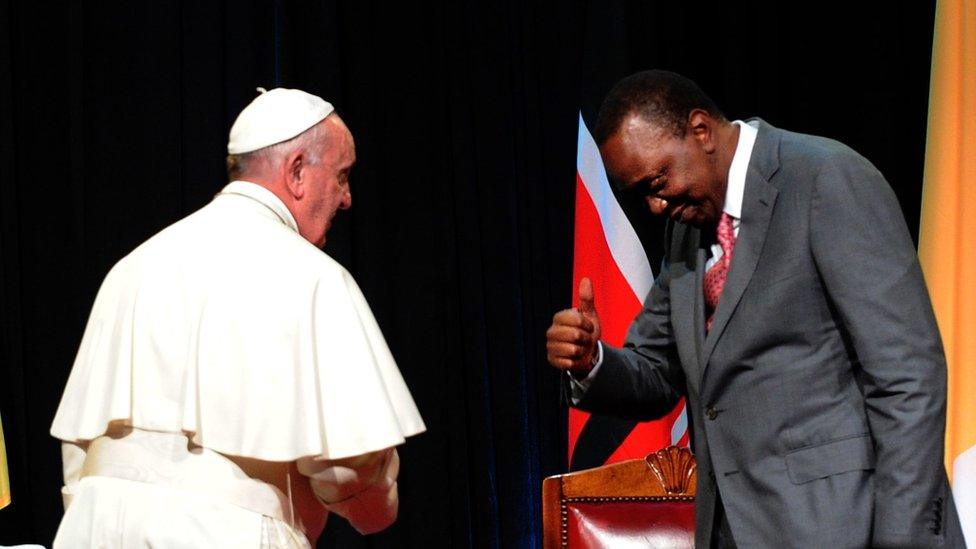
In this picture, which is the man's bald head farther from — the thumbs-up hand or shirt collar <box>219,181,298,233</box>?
the thumbs-up hand

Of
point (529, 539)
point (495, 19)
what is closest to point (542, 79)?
point (495, 19)

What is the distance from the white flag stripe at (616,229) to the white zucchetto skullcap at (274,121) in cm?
213

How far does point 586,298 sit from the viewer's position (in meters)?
2.60

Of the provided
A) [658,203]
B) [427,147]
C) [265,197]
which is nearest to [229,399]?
[265,197]

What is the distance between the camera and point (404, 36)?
16.6 feet

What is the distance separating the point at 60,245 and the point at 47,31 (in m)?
0.81

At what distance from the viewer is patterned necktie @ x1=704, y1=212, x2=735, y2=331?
7.89 ft

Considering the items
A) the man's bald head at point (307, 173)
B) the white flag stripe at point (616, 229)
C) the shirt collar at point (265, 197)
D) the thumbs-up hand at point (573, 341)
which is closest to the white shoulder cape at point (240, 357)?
the shirt collar at point (265, 197)

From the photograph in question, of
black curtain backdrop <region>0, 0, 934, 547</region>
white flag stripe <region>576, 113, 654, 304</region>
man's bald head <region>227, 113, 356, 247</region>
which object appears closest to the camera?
man's bald head <region>227, 113, 356, 247</region>

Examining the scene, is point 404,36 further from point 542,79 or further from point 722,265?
point 722,265

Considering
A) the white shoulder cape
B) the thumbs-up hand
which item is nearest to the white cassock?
the white shoulder cape

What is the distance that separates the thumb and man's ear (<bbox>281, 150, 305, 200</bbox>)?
669 mm

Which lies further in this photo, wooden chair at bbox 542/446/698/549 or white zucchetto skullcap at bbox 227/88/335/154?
wooden chair at bbox 542/446/698/549

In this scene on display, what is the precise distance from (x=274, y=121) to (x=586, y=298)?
0.81 meters
